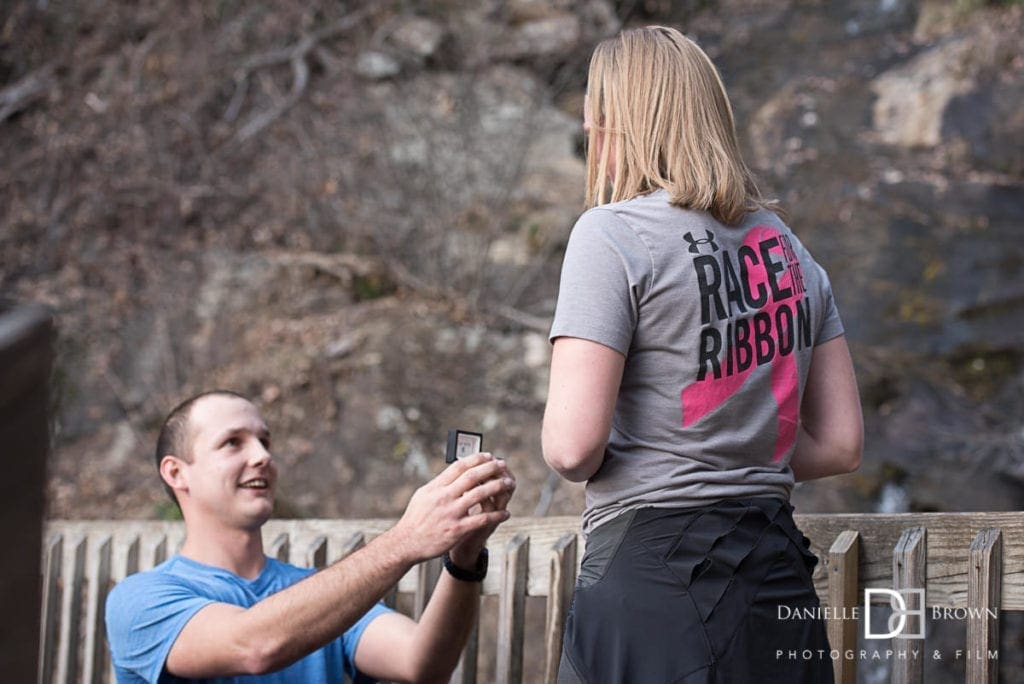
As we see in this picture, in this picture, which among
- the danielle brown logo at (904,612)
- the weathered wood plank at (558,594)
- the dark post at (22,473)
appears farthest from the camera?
the weathered wood plank at (558,594)

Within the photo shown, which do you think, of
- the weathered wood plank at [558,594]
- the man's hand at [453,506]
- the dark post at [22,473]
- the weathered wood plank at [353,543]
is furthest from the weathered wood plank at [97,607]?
the dark post at [22,473]

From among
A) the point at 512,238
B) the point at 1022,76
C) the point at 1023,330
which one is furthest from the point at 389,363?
the point at 1022,76

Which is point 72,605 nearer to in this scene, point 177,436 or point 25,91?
point 177,436

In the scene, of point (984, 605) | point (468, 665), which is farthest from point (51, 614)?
point (984, 605)

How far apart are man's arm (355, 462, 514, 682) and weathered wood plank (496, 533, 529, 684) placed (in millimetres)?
146

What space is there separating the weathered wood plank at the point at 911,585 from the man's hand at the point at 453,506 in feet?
2.57

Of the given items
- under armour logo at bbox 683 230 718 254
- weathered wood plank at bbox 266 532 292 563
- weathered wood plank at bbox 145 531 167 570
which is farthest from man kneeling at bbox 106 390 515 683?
weathered wood plank at bbox 145 531 167 570

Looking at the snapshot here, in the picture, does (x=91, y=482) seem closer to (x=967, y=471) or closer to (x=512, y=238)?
(x=512, y=238)

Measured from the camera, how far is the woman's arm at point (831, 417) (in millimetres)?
2227

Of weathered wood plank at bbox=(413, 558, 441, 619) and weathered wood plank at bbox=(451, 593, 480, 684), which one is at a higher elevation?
weathered wood plank at bbox=(413, 558, 441, 619)

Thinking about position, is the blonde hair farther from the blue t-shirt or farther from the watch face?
the blue t-shirt

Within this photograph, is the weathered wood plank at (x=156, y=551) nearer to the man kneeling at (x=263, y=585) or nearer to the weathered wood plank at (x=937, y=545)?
the man kneeling at (x=263, y=585)

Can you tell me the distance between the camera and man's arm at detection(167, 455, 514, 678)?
6.88 feet

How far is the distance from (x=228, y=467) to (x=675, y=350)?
134 cm
